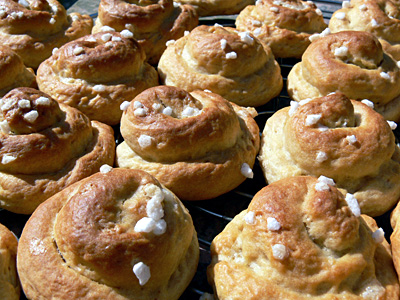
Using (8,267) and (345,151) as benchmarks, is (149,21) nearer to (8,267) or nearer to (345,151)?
(345,151)

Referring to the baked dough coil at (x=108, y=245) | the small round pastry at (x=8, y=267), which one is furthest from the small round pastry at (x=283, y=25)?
the small round pastry at (x=8, y=267)

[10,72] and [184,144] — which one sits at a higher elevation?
[10,72]

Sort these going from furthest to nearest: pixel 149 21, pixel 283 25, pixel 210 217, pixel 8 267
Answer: pixel 283 25 < pixel 149 21 < pixel 210 217 < pixel 8 267

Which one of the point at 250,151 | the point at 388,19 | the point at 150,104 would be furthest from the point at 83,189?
the point at 388,19

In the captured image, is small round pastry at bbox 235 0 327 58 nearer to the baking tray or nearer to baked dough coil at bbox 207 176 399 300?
the baking tray

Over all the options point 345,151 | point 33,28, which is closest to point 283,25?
point 345,151

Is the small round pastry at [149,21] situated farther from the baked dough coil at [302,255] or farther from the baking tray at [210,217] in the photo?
the baked dough coil at [302,255]

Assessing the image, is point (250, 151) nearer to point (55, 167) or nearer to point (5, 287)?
point (55, 167)
